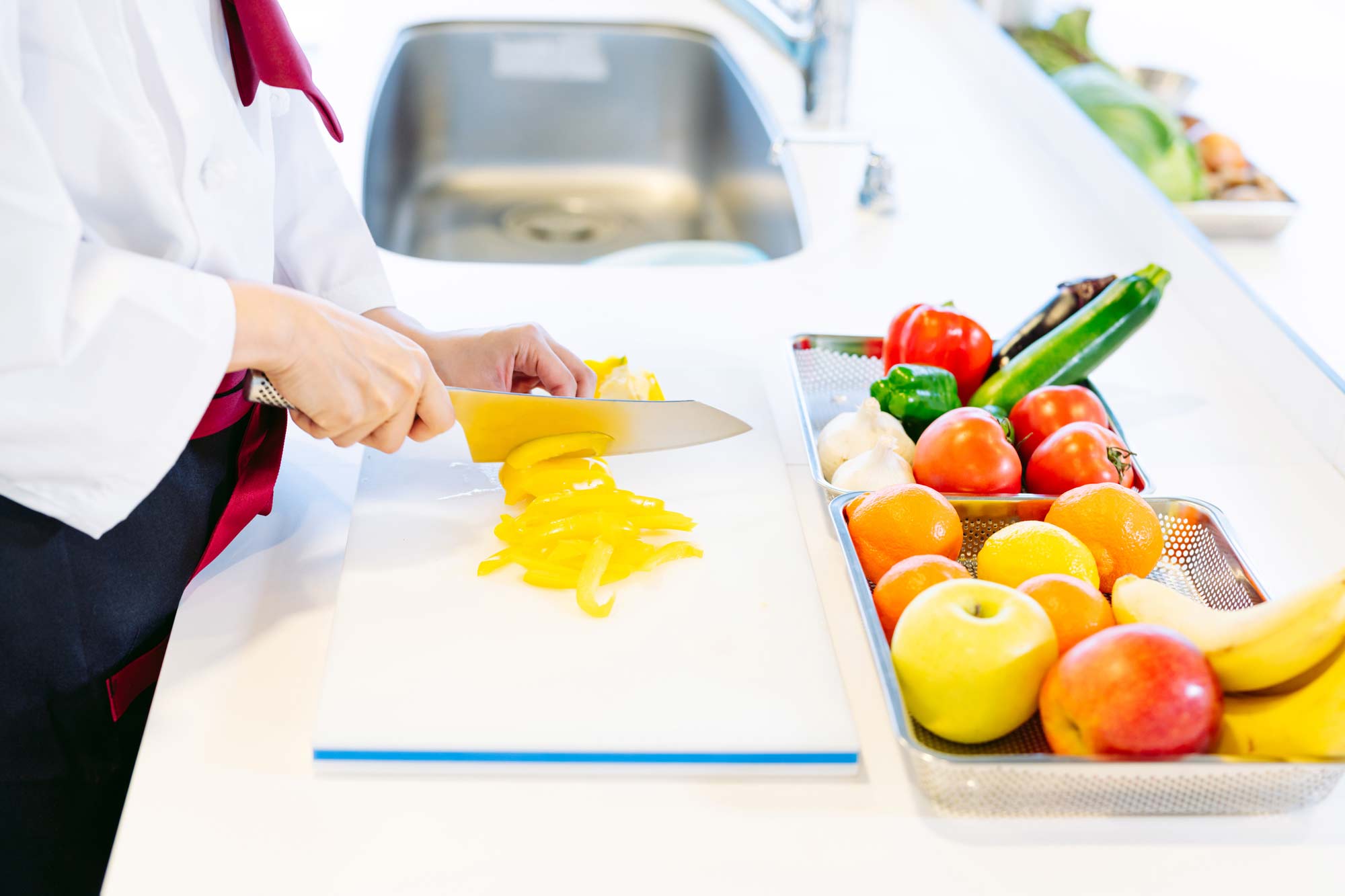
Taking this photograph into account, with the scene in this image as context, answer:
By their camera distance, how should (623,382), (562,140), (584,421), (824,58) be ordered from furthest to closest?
1. (562,140)
2. (824,58)
3. (623,382)
4. (584,421)

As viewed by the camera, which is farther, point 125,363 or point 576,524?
point 576,524

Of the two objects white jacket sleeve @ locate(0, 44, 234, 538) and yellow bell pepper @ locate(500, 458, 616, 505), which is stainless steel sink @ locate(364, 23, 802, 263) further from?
white jacket sleeve @ locate(0, 44, 234, 538)

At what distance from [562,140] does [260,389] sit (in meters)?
1.49

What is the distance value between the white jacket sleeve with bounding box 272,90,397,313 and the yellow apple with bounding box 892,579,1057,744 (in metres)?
0.61

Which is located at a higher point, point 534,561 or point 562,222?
point 534,561

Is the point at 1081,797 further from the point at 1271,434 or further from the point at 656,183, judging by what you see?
the point at 656,183

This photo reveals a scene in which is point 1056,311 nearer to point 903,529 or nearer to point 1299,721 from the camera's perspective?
point 903,529

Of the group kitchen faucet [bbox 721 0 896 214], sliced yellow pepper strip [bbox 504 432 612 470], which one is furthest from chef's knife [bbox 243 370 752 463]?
kitchen faucet [bbox 721 0 896 214]

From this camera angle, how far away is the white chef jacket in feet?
2.13

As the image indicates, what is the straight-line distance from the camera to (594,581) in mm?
856

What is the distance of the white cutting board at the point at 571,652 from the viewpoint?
75cm

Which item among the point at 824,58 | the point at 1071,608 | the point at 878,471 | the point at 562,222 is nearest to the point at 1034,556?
the point at 1071,608

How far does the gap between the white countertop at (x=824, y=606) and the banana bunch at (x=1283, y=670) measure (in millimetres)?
69

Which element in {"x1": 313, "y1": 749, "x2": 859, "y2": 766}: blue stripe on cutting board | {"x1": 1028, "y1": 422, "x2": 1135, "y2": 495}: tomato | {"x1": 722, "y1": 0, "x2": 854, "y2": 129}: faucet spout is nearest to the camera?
{"x1": 313, "y1": 749, "x2": 859, "y2": 766}: blue stripe on cutting board
